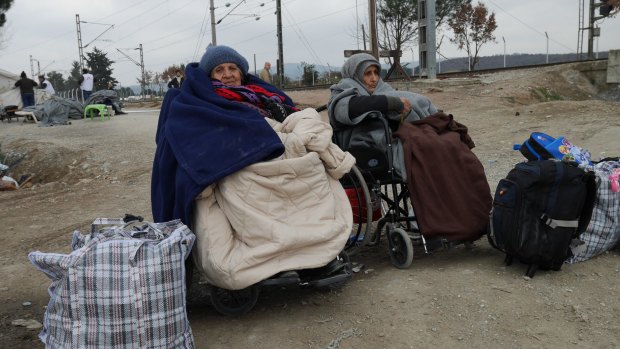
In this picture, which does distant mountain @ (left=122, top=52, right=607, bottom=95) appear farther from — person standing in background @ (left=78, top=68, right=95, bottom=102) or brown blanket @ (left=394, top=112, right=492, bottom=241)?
brown blanket @ (left=394, top=112, right=492, bottom=241)

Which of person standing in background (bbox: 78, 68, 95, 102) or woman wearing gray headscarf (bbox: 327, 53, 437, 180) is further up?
person standing in background (bbox: 78, 68, 95, 102)

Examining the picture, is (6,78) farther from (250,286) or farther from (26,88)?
(250,286)

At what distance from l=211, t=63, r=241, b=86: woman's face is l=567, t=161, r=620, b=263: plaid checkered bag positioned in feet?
7.26

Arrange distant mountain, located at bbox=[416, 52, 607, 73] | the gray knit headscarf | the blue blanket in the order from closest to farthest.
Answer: the blue blanket, the gray knit headscarf, distant mountain, located at bbox=[416, 52, 607, 73]

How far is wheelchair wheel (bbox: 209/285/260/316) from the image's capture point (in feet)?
9.14

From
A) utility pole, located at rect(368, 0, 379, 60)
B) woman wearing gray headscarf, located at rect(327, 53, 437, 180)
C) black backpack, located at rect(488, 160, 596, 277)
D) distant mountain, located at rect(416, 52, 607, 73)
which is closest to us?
black backpack, located at rect(488, 160, 596, 277)

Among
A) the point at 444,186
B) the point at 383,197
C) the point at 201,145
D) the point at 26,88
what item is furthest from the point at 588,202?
the point at 26,88

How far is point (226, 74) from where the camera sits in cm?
340

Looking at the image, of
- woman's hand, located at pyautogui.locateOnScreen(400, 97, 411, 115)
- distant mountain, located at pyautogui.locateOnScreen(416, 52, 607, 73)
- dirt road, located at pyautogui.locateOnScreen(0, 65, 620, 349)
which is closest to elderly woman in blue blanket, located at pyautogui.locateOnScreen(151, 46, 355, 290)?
dirt road, located at pyautogui.locateOnScreen(0, 65, 620, 349)


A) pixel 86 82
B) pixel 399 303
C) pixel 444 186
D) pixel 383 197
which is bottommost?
pixel 399 303

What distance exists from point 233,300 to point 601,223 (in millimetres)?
2270

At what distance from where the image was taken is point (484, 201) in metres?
3.44

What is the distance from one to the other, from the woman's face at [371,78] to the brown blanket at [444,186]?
1.89ft

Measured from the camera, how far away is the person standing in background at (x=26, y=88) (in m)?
18.1
